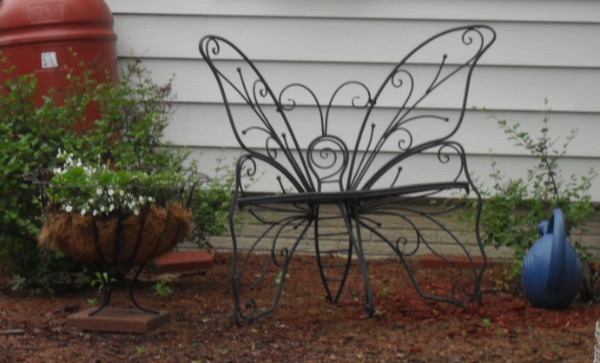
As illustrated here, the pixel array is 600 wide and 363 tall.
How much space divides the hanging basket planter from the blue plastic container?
172 cm

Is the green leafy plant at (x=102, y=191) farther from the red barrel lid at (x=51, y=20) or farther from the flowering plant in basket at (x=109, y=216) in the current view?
the red barrel lid at (x=51, y=20)

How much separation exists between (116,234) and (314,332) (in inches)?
38.6

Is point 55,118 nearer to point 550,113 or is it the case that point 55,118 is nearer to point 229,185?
→ point 229,185

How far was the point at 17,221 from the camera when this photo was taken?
5473 millimetres

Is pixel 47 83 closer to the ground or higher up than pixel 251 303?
higher up

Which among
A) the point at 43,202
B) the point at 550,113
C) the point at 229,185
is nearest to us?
the point at 43,202

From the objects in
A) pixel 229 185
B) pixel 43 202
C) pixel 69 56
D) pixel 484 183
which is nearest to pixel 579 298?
pixel 484 183

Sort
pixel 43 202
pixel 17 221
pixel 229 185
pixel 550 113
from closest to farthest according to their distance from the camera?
pixel 43 202 → pixel 17 221 → pixel 229 185 → pixel 550 113

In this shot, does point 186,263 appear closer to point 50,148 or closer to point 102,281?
point 50,148

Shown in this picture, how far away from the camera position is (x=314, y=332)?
477cm

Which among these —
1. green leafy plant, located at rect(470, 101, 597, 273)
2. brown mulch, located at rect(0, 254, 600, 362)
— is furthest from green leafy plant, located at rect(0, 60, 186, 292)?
green leafy plant, located at rect(470, 101, 597, 273)

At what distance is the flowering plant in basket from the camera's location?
4773 mm

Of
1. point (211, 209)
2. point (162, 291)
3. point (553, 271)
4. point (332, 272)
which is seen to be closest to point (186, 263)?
point (211, 209)

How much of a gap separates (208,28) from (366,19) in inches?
38.6
